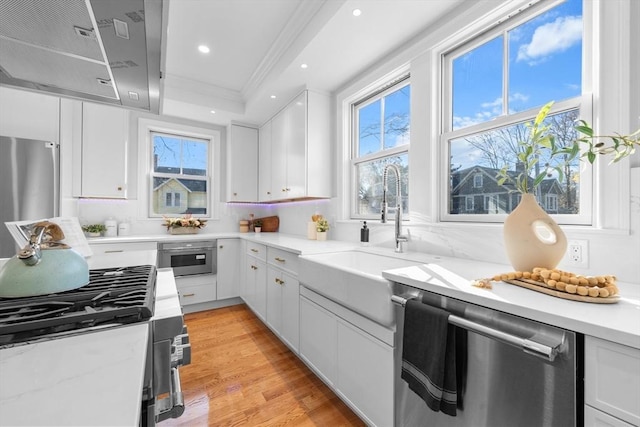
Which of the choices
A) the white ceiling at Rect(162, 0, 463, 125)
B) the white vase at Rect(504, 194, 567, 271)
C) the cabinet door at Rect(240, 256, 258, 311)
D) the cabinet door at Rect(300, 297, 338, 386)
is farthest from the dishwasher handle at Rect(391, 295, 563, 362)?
the cabinet door at Rect(240, 256, 258, 311)

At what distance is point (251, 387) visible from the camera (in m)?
1.87

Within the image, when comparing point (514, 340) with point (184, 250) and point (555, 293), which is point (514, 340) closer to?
point (555, 293)

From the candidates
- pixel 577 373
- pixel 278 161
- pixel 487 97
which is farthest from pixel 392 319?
pixel 278 161

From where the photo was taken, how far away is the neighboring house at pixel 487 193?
4.70 feet

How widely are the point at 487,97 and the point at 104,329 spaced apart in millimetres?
2179

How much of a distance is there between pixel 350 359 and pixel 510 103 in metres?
1.78

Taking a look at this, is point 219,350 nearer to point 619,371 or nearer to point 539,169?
point 619,371

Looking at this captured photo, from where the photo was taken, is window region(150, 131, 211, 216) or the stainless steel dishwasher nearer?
the stainless steel dishwasher

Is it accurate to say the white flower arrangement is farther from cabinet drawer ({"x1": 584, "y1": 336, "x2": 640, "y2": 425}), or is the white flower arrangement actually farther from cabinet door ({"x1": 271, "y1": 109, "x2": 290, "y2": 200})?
cabinet drawer ({"x1": 584, "y1": 336, "x2": 640, "y2": 425})

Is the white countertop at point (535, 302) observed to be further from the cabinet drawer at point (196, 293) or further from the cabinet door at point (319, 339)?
the cabinet drawer at point (196, 293)

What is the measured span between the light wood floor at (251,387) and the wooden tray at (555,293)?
1.23 m

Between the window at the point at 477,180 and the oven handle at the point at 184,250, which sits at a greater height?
the window at the point at 477,180

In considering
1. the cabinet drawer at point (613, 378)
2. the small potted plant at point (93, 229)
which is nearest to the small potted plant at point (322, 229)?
the cabinet drawer at point (613, 378)

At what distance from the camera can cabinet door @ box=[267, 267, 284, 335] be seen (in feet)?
7.88
